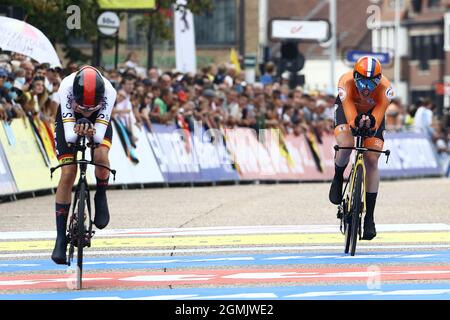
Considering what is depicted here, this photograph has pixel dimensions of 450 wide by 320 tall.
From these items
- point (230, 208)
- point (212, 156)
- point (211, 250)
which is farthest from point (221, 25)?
point (211, 250)

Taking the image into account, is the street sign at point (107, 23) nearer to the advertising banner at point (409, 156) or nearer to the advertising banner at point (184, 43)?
the advertising banner at point (184, 43)

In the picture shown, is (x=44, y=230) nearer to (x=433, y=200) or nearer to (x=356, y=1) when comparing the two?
(x=433, y=200)

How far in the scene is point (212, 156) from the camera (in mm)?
29219

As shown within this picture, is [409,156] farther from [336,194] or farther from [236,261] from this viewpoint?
[236,261]

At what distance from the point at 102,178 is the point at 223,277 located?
124 cm

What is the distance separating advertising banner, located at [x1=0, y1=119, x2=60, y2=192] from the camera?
22.2 metres

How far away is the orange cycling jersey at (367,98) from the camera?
44.3 ft

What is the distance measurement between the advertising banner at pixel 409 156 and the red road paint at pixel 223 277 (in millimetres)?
22827

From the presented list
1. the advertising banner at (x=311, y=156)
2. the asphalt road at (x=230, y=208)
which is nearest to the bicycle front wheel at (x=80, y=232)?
the asphalt road at (x=230, y=208)

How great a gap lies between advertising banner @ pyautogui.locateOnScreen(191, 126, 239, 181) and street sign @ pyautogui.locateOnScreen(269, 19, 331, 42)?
224 inches

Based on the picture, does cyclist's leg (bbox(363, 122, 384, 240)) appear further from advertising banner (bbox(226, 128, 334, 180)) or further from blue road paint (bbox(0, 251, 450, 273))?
advertising banner (bbox(226, 128, 334, 180))

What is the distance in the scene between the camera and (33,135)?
2331 cm


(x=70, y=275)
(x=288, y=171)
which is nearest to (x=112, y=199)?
(x=288, y=171)

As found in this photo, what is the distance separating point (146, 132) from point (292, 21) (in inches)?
328
